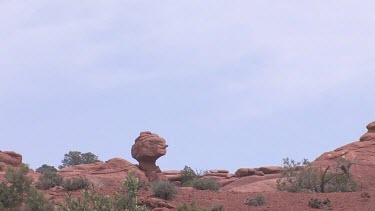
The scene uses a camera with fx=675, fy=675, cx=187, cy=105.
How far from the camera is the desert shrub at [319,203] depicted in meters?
29.5

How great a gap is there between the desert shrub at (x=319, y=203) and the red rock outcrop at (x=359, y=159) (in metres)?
14.0

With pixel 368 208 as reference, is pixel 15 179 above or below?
above

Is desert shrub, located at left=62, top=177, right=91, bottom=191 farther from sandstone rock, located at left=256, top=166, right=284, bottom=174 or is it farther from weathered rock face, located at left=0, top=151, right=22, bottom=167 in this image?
sandstone rock, located at left=256, top=166, right=284, bottom=174

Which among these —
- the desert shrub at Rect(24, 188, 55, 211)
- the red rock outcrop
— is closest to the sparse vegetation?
the red rock outcrop

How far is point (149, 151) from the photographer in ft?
160

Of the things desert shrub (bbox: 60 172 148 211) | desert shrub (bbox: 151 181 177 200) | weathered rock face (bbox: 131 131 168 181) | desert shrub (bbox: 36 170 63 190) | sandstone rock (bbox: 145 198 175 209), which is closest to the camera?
desert shrub (bbox: 60 172 148 211)

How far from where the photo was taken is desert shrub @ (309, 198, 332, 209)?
96.8 ft

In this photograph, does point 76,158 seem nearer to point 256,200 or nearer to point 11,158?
point 11,158

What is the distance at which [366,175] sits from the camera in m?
46.6

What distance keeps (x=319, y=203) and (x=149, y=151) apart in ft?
68.4

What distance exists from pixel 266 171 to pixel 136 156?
14524mm

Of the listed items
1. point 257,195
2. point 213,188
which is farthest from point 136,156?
point 257,195

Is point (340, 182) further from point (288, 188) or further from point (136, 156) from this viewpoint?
point (136, 156)

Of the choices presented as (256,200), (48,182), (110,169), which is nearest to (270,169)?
(110,169)
